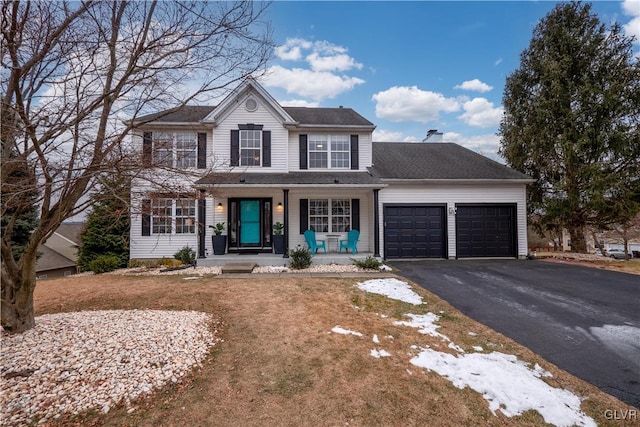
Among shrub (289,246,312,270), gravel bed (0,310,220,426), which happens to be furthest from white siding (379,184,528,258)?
gravel bed (0,310,220,426)

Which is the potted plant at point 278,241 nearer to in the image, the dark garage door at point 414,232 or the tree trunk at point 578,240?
the dark garage door at point 414,232

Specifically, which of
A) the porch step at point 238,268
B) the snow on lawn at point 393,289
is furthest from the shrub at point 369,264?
the porch step at point 238,268

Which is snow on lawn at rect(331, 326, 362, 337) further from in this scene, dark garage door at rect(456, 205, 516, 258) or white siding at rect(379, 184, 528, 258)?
dark garage door at rect(456, 205, 516, 258)

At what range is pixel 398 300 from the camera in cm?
607

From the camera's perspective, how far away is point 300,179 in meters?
10.6

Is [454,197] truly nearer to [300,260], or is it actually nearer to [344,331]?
[300,260]

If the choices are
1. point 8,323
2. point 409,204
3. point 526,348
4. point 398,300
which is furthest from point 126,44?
point 409,204

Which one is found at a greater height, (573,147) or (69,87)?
(573,147)

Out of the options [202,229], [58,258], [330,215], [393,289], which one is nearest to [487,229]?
[330,215]

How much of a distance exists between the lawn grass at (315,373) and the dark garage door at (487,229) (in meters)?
7.15

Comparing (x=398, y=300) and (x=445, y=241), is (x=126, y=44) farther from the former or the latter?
(x=445, y=241)

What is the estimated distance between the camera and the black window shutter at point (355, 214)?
1180 cm

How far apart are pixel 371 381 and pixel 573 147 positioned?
14.1 m

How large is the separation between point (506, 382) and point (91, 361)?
15.9 ft
